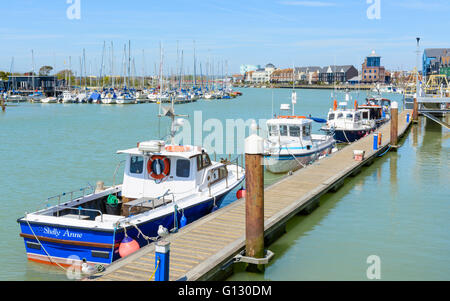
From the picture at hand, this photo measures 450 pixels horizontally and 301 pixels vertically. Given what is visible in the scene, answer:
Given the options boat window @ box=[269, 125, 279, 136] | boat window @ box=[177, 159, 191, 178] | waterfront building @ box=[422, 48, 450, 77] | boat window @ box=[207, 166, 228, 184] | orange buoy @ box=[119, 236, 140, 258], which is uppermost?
waterfront building @ box=[422, 48, 450, 77]

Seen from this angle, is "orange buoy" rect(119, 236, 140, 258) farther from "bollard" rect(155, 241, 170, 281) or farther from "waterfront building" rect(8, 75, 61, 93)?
"waterfront building" rect(8, 75, 61, 93)

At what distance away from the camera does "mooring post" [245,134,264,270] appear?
1067 centimetres

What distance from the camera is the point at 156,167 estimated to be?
1470 centimetres

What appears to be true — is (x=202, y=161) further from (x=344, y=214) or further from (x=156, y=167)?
(x=344, y=214)

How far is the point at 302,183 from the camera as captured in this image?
18750 mm

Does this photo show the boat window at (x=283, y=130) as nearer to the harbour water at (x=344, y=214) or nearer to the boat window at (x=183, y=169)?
the harbour water at (x=344, y=214)

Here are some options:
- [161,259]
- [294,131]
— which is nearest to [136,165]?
[161,259]

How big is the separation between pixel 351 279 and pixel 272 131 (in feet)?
48.9

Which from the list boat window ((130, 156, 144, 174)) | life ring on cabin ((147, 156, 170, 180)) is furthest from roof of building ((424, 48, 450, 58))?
boat window ((130, 156, 144, 174))

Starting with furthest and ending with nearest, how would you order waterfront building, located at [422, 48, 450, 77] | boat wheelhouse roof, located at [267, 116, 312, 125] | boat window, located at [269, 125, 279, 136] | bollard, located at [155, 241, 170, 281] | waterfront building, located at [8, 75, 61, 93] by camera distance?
waterfront building, located at [422, 48, 450, 77]
waterfront building, located at [8, 75, 61, 93]
boat window, located at [269, 125, 279, 136]
boat wheelhouse roof, located at [267, 116, 312, 125]
bollard, located at [155, 241, 170, 281]

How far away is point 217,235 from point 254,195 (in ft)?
6.04

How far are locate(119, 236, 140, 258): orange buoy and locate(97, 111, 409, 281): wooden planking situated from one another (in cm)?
59
